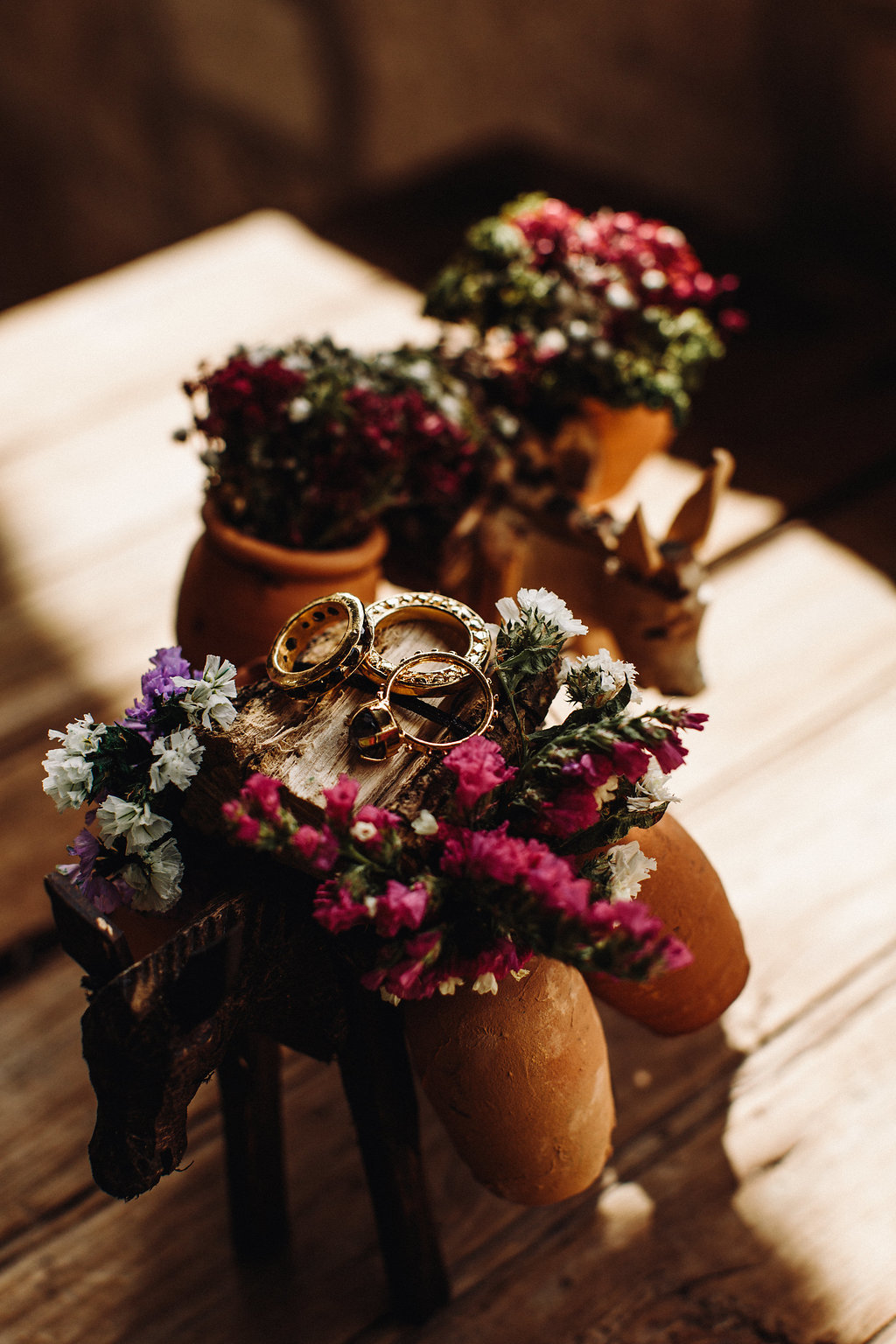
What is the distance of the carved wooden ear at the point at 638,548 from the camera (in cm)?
104

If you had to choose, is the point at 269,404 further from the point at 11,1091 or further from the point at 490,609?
the point at 11,1091

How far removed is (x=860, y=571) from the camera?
150cm

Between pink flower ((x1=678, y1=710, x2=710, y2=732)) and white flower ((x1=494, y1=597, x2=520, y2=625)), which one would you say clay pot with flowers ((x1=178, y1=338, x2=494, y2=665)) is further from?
pink flower ((x1=678, y1=710, x2=710, y2=732))

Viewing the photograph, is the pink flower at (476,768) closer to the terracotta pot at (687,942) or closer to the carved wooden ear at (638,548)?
the terracotta pot at (687,942)

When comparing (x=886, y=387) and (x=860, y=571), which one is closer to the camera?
(x=860, y=571)

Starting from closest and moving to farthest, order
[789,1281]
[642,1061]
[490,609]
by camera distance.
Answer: [789,1281]
[642,1061]
[490,609]

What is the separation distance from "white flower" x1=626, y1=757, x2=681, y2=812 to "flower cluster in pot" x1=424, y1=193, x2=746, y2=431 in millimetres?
752

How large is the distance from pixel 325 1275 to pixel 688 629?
2.24ft

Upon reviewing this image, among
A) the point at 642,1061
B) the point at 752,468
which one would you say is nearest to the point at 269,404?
the point at 642,1061

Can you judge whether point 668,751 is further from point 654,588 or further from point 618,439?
point 618,439

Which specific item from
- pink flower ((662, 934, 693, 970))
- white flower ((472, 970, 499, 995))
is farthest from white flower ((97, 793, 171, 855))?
pink flower ((662, 934, 693, 970))

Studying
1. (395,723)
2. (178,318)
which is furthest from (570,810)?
(178,318)

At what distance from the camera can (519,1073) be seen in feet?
2.20

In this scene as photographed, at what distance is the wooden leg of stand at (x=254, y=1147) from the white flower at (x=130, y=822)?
23 cm
